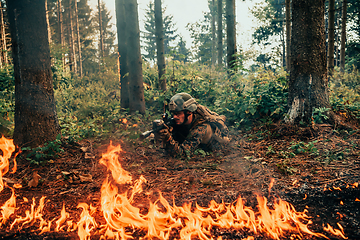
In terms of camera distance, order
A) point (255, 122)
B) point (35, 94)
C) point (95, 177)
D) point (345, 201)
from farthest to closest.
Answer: point (255, 122), point (35, 94), point (95, 177), point (345, 201)

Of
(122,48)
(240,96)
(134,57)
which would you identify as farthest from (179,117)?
(122,48)

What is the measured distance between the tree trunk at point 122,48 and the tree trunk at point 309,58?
208 inches

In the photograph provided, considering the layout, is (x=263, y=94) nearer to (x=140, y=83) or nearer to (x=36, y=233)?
(x=140, y=83)

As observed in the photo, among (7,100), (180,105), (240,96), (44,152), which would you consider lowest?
(44,152)

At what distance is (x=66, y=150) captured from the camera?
4574mm

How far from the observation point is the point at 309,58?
5008 millimetres

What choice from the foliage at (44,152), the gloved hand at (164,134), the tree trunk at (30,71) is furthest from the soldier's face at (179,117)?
the tree trunk at (30,71)

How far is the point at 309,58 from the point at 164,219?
15.4 ft

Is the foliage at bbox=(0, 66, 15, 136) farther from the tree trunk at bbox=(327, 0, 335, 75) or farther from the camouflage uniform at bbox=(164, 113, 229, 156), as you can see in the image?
the tree trunk at bbox=(327, 0, 335, 75)

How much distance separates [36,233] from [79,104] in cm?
748

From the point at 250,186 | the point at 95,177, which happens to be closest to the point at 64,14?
the point at 95,177

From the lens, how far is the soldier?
4406 millimetres

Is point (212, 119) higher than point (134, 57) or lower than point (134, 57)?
lower

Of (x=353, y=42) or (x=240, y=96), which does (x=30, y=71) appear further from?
(x=353, y=42)
